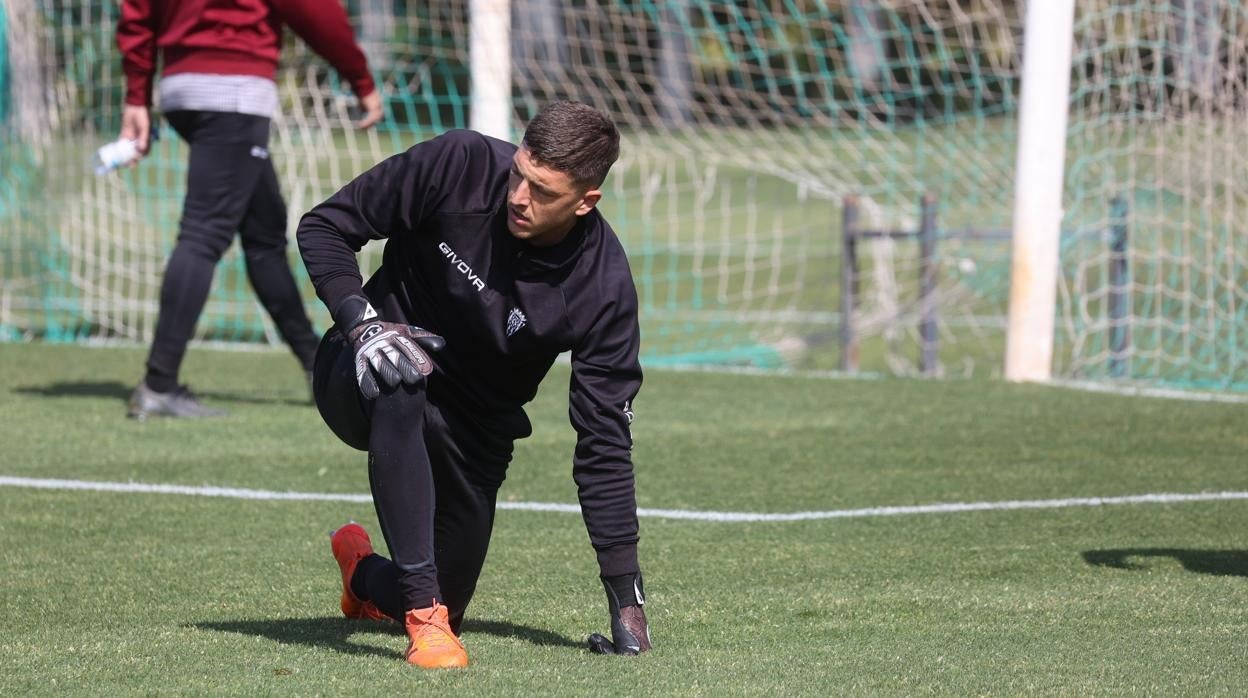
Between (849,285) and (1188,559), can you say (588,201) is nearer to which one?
(1188,559)

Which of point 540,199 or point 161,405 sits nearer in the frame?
point 540,199

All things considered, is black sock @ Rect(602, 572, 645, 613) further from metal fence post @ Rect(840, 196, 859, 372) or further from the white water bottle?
metal fence post @ Rect(840, 196, 859, 372)

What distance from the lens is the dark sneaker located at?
7930 mm

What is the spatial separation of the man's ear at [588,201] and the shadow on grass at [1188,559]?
83.9 inches

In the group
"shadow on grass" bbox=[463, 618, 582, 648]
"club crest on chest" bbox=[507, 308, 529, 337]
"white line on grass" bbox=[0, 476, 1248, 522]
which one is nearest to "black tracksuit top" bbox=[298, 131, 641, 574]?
"club crest on chest" bbox=[507, 308, 529, 337]

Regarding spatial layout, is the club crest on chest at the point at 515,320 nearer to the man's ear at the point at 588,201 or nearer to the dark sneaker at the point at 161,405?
the man's ear at the point at 588,201

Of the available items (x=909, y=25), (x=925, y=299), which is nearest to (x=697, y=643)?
(x=925, y=299)

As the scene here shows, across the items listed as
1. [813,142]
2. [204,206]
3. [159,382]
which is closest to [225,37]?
[204,206]

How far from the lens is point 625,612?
4.05m

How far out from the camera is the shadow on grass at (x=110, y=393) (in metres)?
8.59

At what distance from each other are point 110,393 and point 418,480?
5.24 metres

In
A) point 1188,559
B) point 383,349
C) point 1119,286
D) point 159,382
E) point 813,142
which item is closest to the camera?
point 383,349

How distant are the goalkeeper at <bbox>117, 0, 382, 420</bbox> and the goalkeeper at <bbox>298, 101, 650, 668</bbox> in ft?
12.2

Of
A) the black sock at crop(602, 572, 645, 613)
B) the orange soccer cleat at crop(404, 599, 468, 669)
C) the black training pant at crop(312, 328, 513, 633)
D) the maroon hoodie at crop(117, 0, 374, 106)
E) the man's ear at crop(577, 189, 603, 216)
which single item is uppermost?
the maroon hoodie at crop(117, 0, 374, 106)
